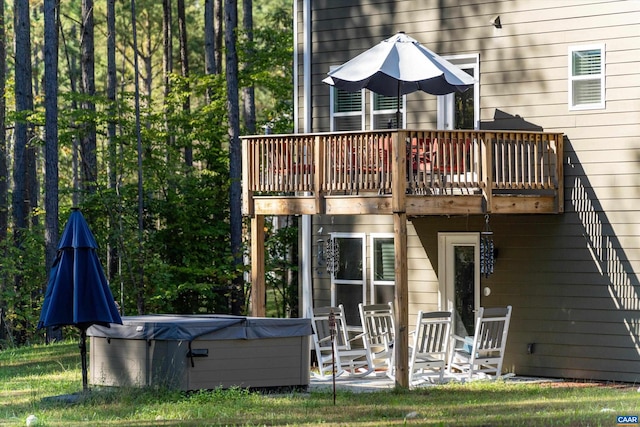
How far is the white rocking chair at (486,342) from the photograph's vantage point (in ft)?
46.1

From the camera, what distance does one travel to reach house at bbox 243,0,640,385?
45.1 ft

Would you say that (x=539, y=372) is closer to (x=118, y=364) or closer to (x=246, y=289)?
(x=118, y=364)

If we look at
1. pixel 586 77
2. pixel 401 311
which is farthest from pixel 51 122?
pixel 586 77

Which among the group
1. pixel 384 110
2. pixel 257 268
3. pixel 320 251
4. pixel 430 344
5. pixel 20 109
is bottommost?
Answer: pixel 430 344

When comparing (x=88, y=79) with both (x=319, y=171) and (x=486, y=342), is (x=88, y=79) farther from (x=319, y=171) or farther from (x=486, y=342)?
(x=486, y=342)

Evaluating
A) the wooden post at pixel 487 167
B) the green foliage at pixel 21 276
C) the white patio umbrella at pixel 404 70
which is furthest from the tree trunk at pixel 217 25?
the wooden post at pixel 487 167

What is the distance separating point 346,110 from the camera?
16.6m

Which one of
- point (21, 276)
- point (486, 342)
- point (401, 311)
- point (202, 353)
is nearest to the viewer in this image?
point (202, 353)

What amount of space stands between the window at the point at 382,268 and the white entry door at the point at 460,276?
0.84 meters

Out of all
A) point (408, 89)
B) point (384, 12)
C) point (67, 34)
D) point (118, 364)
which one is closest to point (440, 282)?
point (408, 89)

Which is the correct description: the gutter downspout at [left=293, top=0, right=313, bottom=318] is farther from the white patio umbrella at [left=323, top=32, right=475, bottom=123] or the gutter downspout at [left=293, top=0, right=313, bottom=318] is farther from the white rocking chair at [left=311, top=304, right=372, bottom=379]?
the white patio umbrella at [left=323, top=32, right=475, bottom=123]

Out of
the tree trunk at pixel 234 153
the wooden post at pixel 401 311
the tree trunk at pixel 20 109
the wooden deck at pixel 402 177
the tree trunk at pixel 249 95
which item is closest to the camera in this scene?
the wooden post at pixel 401 311

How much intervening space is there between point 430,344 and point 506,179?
8.31ft

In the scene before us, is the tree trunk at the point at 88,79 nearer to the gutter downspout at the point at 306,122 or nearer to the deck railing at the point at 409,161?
the gutter downspout at the point at 306,122
